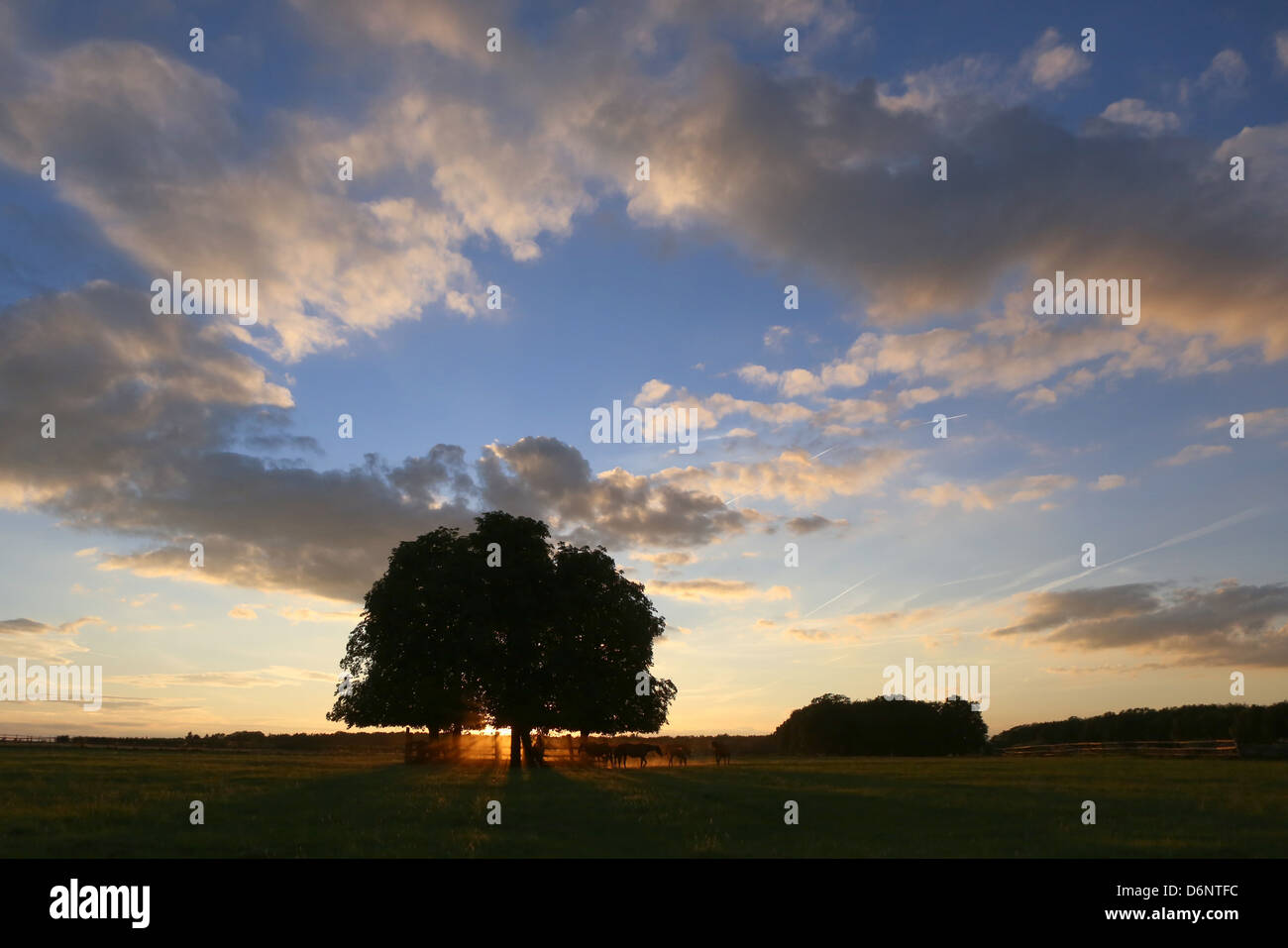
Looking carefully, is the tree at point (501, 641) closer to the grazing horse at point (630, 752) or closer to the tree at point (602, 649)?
the tree at point (602, 649)

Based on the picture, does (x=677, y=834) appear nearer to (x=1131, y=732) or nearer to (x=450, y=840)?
(x=450, y=840)

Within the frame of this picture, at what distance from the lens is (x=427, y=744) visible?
6869 cm

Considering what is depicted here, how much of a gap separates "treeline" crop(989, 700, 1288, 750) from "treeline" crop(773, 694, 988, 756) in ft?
22.6

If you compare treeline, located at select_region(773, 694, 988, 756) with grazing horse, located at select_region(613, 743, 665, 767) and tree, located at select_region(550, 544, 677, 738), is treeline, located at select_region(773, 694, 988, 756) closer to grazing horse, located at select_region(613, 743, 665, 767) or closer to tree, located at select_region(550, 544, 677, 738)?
grazing horse, located at select_region(613, 743, 665, 767)

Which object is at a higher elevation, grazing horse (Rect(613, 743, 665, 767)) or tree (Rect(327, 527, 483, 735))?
tree (Rect(327, 527, 483, 735))

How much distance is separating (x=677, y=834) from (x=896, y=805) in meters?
9.66

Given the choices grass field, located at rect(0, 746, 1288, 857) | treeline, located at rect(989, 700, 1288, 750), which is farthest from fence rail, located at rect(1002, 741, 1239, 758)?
grass field, located at rect(0, 746, 1288, 857)

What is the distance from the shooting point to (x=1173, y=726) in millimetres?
116688

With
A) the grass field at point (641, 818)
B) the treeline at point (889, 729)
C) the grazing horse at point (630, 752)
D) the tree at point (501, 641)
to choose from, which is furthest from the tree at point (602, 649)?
the treeline at point (889, 729)

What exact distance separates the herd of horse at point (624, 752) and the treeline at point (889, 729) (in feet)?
187

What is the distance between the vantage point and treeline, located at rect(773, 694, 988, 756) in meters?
118

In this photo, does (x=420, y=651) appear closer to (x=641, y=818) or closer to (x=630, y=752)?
(x=630, y=752)

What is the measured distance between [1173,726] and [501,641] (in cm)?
10389
